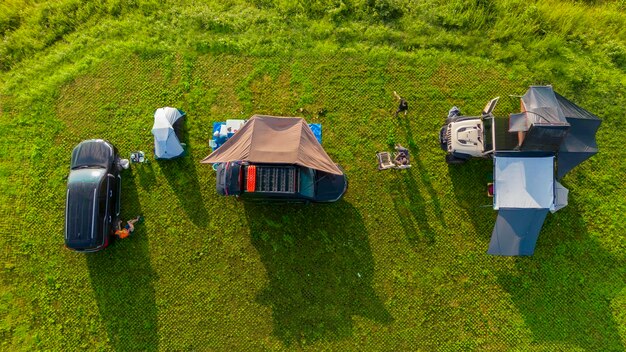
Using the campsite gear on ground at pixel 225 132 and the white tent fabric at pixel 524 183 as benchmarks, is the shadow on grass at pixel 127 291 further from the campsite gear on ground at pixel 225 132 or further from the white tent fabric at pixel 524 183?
the white tent fabric at pixel 524 183

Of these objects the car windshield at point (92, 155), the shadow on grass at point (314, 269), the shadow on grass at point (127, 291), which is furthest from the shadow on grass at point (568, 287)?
the car windshield at point (92, 155)

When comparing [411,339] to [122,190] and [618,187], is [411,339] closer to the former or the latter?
[618,187]

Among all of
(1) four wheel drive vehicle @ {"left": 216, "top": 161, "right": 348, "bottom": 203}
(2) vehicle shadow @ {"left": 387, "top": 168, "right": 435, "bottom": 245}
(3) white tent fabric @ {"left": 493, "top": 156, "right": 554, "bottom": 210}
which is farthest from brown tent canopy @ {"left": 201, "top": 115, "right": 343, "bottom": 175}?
(3) white tent fabric @ {"left": 493, "top": 156, "right": 554, "bottom": 210}

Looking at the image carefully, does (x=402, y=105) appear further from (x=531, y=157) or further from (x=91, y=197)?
(x=91, y=197)

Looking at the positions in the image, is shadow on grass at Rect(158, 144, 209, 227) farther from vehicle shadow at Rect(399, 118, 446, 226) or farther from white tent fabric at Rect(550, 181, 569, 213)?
white tent fabric at Rect(550, 181, 569, 213)

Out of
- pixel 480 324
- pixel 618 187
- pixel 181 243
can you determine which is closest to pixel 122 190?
pixel 181 243

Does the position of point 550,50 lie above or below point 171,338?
above
